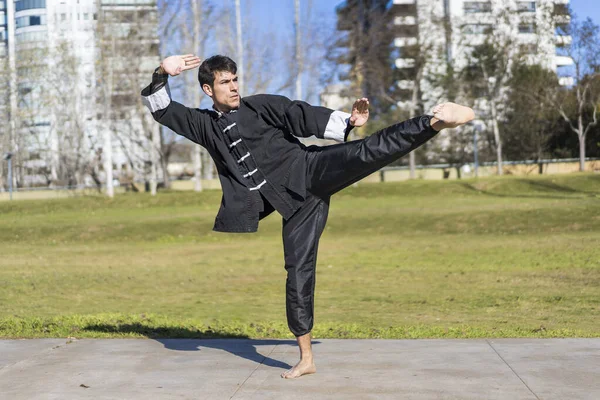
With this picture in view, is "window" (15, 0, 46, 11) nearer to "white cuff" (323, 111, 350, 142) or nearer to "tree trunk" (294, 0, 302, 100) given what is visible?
"tree trunk" (294, 0, 302, 100)

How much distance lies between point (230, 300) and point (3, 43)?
41.1 meters

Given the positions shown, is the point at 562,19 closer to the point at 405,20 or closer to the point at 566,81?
the point at 566,81

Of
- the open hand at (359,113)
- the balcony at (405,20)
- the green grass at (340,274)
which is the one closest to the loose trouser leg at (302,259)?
the open hand at (359,113)

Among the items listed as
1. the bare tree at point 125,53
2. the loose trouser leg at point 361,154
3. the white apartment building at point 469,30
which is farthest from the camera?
the white apartment building at point 469,30

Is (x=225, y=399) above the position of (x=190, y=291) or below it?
above

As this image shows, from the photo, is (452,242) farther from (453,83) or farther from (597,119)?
(597,119)

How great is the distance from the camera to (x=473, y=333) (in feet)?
23.6

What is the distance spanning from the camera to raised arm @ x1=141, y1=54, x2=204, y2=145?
17.6ft

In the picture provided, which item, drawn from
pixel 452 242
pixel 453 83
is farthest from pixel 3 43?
pixel 452 242

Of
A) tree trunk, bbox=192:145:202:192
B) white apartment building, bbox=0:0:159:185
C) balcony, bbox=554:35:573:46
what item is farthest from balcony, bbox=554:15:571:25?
white apartment building, bbox=0:0:159:185

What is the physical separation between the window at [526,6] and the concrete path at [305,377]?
52.5 metres

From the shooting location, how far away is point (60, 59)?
49438 millimetres

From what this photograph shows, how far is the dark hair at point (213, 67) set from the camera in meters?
5.28

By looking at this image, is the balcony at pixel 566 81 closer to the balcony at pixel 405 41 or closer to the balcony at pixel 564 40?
the balcony at pixel 564 40
